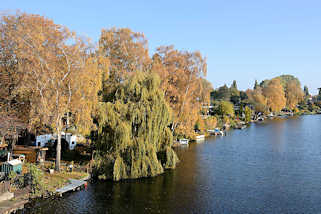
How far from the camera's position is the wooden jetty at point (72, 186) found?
899 inches

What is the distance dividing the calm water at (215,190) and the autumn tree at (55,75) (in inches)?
298

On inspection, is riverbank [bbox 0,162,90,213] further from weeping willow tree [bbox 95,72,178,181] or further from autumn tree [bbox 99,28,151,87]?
autumn tree [bbox 99,28,151,87]


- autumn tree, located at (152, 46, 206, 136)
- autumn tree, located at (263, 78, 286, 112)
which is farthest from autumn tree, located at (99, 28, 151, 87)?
autumn tree, located at (263, 78, 286, 112)

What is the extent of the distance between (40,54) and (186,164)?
19988 millimetres

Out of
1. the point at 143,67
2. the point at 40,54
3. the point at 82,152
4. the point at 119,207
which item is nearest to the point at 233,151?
the point at 143,67

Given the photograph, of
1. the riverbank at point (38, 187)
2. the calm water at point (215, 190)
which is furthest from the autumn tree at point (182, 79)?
the riverbank at point (38, 187)

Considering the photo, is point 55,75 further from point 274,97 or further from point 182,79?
point 274,97

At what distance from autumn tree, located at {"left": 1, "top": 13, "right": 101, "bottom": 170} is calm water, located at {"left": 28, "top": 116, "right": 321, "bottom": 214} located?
7557 millimetres

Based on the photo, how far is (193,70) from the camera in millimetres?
45688

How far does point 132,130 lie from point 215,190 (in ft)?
30.9

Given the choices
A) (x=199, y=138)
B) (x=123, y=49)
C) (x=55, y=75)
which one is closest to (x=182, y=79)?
(x=123, y=49)

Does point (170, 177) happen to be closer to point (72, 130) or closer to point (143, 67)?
Answer: point (72, 130)

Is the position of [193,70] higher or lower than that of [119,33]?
Result: lower

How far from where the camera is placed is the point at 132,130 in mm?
28297
